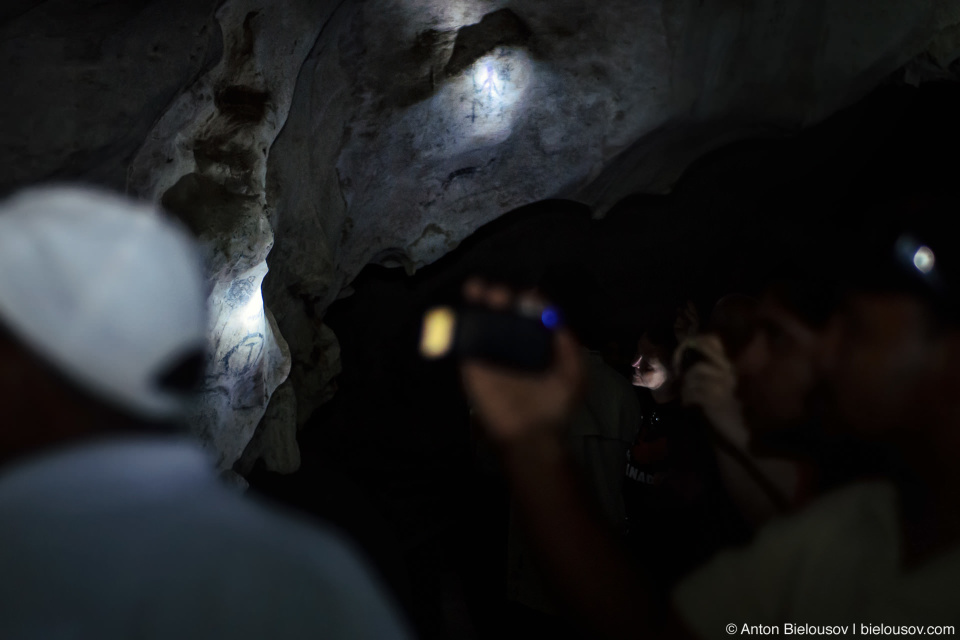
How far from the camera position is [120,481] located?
70 centimetres

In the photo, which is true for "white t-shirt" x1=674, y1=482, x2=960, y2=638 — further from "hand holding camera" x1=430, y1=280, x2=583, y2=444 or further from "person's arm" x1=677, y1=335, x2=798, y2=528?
"hand holding camera" x1=430, y1=280, x2=583, y2=444

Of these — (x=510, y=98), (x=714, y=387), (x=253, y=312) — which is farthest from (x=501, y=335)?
(x=510, y=98)

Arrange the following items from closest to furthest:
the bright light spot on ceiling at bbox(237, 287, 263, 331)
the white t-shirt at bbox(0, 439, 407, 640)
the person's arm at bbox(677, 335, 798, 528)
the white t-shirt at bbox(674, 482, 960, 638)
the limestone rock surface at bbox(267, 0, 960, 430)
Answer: the white t-shirt at bbox(0, 439, 407, 640)
the white t-shirt at bbox(674, 482, 960, 638)
the person's arm at bbox(677, 335, 798, 528)
the bright light spot on ceiling at bbox(237, 287, 263, 331)
the limestone rock surface at bbox(267, 0, 960, 430)

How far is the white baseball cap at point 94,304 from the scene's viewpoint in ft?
2.34

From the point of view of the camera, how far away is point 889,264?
103 cm

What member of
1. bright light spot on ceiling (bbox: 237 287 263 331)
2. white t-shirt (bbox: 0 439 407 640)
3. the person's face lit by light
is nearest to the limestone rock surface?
bright light spot on ceiling (bbox: 237 287 263 331)

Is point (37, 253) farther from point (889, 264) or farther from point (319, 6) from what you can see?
point (319, 6)

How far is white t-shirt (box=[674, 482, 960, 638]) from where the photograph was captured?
2.93 feet

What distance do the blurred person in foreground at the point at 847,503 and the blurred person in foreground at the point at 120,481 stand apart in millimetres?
402

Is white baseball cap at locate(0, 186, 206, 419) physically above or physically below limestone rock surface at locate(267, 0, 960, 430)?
above

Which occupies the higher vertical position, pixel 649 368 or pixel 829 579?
pixel 829 579

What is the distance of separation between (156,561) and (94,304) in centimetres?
27

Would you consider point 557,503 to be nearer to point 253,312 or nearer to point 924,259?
point 924,259

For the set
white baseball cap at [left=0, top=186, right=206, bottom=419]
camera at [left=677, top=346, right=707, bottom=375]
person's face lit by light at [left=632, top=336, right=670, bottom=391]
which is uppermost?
white baseball cap at [left=0, top=186, right=206, bottom=419]
